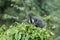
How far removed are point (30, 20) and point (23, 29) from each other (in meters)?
1.55

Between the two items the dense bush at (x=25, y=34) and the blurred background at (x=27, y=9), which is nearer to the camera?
the dense bush at (x=25, y=34)

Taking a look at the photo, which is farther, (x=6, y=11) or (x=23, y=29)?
(x=6, y=11)

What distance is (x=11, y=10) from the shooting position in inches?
312

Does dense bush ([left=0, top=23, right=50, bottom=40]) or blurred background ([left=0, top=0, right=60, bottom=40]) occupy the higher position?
dense bush ([left=0, top=23, right=50, bottom=40])

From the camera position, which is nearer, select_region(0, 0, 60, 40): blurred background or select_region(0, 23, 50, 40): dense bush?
select_region(0, 23, 50, 40): dense bush

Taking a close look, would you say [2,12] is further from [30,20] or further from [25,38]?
[25,38]

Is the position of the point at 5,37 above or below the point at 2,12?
above

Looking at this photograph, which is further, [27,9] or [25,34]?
[27,9]

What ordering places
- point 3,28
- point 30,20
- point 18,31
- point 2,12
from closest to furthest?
1. point 18,31
2. point 3,28
3. point 30,20
4. point 2,12

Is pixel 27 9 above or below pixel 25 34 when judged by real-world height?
below

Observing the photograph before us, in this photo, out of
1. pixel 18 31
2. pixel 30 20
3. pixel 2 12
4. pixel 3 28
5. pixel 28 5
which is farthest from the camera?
pixel 2 12

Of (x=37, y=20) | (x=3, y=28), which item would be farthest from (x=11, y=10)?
(x=3, y=28)

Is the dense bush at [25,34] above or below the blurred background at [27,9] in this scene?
above

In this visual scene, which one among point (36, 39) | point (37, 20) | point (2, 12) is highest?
point (36, 39)
